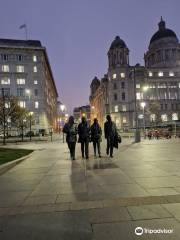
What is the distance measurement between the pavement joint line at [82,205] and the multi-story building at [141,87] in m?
104

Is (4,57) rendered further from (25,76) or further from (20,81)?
(20,81)

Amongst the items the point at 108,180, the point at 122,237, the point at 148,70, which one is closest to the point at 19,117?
the point at 108,180

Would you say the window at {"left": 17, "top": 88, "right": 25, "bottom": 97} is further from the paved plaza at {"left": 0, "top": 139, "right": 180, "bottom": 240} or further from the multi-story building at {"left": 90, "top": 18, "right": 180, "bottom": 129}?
the paved plaza at {"left": 0, "top": 139, "right": 180, "bottom": 240}

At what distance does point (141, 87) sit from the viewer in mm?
113125

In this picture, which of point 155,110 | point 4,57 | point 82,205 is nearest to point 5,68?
point 4,57

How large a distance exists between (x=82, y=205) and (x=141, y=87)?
110227 mm

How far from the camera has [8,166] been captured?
11.4 m

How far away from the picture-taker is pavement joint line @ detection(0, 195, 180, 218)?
214 inches

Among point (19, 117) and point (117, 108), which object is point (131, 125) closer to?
point (117, 108)

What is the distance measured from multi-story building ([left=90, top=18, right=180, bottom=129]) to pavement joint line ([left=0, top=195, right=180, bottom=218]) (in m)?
104

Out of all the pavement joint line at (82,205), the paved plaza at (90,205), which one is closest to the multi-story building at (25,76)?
the paved plaza at (90,205)

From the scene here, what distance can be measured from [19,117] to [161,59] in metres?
80.6

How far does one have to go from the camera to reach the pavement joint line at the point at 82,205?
5.43m

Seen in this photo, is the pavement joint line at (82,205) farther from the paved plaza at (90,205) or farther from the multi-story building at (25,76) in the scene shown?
the multi-story building at (25,76)
